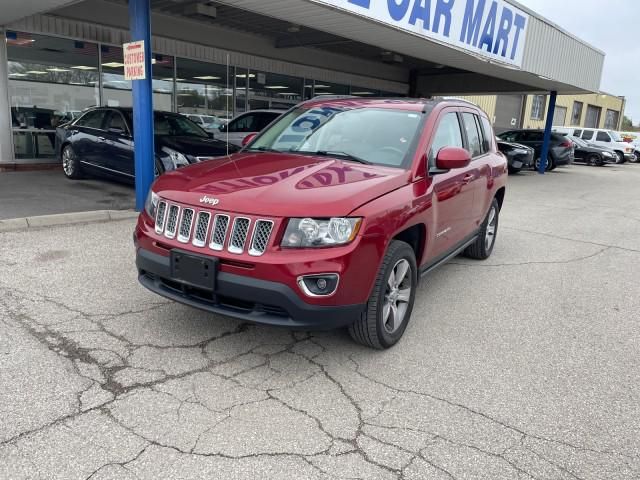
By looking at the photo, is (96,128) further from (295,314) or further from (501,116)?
(501,116)

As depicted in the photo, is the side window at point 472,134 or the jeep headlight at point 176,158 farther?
the jeep headlight at point 176,158

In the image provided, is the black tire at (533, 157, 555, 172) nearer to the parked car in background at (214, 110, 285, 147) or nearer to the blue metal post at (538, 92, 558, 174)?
the blue metal post at (538, 92, 558, 174)

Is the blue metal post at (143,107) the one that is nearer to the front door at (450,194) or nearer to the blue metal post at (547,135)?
the front door at (450,194)

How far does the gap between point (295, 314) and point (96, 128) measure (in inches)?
317

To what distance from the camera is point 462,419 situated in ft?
9.65

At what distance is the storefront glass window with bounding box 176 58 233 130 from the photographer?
46.2ft

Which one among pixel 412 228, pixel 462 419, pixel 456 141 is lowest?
pixel 462 419

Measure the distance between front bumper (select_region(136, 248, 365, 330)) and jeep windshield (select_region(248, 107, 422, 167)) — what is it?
4.55ft

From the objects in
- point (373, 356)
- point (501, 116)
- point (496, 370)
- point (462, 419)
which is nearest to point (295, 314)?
point (373, 356)

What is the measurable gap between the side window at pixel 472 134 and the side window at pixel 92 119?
7.02 metres

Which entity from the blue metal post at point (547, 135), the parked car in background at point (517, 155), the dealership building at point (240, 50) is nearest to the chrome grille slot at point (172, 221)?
the dealership building at point (240, 50)

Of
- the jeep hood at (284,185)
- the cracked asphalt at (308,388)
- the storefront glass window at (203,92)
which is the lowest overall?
the cracked asphalt at (308,388)

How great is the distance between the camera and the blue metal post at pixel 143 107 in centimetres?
704

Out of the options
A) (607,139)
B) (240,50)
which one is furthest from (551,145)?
(240,50)
